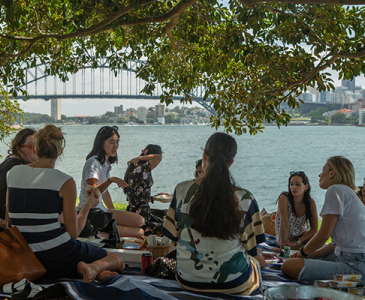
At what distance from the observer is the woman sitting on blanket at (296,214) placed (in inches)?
132

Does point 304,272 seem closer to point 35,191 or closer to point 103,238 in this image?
point 103,238

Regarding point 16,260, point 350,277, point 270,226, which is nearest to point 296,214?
point 270,226

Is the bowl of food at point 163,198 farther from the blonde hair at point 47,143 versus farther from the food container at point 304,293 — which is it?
the food container at point 304,293

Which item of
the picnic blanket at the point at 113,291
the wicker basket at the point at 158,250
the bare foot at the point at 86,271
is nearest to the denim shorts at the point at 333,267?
the picnic blanket at the point at 113,291

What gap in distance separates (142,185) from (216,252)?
1.94 metres

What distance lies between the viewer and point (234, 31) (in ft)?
11.1

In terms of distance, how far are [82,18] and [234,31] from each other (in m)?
1.37

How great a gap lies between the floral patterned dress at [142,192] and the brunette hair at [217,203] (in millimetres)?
1889

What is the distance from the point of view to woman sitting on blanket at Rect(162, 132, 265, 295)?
1866 millimetres

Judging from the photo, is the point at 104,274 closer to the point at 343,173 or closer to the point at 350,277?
the point at 350,277

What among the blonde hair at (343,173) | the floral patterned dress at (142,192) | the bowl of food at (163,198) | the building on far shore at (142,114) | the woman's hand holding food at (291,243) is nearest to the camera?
the blonde hair at (343,173)

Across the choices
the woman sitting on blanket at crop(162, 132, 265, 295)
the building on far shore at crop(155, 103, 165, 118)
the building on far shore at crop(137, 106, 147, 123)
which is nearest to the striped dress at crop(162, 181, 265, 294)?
the woman sitting on blanket at crop(162, 132, 265, 295)

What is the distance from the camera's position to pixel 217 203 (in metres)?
1.85

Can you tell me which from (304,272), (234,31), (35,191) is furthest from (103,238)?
(234,31)
